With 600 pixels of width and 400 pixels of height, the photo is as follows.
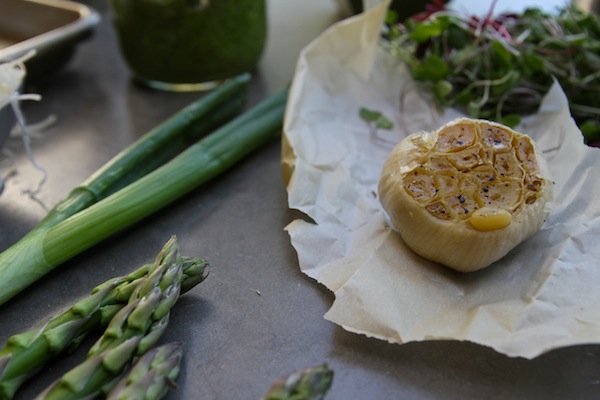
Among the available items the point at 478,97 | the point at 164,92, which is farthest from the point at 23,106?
the point at 478,97

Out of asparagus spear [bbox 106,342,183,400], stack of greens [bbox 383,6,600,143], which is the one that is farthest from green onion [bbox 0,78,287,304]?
stack of greens [bbox 383,6,600,143]

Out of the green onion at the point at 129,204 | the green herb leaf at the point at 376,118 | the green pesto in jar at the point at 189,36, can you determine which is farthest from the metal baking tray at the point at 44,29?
the green herb leaf at the point at 376,118

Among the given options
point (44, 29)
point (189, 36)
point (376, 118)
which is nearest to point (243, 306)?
point (376, 118)

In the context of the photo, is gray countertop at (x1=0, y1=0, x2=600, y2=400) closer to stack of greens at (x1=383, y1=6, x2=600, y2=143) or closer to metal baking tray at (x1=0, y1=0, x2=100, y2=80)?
metal baking tray at (x1=0, y1=0, x2=100, y2=80)

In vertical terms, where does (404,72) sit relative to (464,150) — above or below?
below

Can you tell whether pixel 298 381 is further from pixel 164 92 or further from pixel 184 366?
pixel 164 92

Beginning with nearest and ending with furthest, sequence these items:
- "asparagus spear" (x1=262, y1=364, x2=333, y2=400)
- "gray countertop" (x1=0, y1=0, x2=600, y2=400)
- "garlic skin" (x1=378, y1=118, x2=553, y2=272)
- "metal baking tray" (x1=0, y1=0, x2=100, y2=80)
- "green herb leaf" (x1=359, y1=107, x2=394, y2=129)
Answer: "asparagus spear" (x1=262, y1=364, x2=333, y2=400)
"gray countertop" (x1=0, y1=0, x2=600, y2=400)
"garlic skin" (x1=378, y1=118, x2=553, y2=272)
"green herb leaf" (x1=359, y1=107, x2=394, y2=129)
"metal baking tray" (x1=0, y1=0, x2=100, y2=80)

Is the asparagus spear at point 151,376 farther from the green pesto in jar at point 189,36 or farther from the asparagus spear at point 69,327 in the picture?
the green pesto in jar at point 189,36
